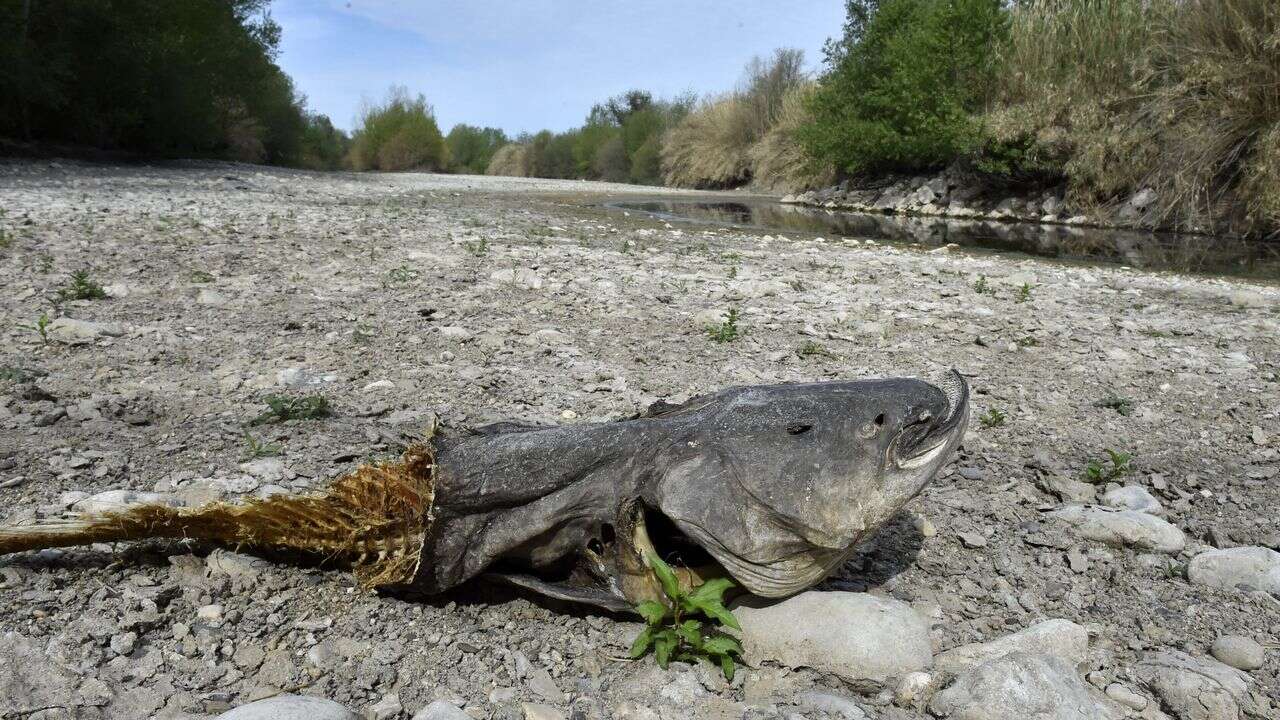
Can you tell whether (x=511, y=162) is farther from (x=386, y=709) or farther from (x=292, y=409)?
(x=386, y=709)

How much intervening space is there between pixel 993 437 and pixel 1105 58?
1741cm

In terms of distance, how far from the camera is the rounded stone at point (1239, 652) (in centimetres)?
196

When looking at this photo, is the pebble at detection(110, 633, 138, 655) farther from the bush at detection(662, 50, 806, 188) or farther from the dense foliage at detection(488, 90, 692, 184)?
the dense foliage at detection(488, 90, 692, 184)

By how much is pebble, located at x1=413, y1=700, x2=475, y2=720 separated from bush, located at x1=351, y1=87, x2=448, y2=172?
61.0 meters

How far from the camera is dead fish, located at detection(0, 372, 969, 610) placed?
6.18ft

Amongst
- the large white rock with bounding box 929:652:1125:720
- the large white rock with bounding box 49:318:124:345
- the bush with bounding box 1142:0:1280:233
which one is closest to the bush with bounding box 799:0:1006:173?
the bush with bounding box 1142:0:1280:233

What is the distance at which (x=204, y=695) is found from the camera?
1826 millimetres

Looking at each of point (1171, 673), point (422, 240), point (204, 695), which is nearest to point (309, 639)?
point (204, 695)

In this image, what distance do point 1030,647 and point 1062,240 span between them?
1303 cm

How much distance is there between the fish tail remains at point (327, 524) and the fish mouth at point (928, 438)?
119cm

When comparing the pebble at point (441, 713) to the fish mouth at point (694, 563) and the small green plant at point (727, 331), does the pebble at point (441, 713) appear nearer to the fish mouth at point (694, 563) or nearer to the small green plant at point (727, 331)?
the fish mouth at point (694, 563)

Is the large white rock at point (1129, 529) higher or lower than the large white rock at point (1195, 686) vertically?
higher

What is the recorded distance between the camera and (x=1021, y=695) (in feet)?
5.67

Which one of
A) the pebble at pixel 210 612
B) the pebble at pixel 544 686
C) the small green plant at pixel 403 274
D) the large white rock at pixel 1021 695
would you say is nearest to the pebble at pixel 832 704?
the large white rock at pixel 1021 695
